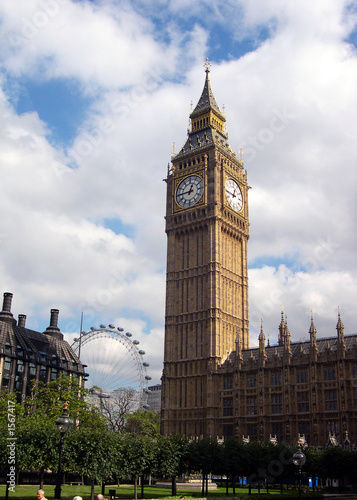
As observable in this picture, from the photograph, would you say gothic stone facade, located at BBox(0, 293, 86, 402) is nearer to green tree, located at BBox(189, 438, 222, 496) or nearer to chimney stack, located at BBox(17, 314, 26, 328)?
chimney stack, located at BBox(17, 314, 26, 328)

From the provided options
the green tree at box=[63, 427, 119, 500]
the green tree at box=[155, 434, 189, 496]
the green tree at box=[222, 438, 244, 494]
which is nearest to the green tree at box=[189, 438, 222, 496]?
the green tree at box=[222, 438, 244, 494]

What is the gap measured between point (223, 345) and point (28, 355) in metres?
45.0

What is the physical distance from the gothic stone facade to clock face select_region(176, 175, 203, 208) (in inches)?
1586

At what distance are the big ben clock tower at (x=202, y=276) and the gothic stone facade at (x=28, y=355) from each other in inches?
892

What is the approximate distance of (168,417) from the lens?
9675 cm

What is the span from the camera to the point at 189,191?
359 ft

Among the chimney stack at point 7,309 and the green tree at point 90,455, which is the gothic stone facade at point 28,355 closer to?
the chimney stack at point 7,309

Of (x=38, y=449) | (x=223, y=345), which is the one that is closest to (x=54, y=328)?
(x=223, y=345)

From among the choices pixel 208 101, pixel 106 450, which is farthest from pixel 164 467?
pixel 208 101

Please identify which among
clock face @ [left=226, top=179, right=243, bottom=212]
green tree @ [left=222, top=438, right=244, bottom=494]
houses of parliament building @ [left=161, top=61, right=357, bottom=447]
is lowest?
green tree @ [left=222, top=438, right=244, bottom=494]

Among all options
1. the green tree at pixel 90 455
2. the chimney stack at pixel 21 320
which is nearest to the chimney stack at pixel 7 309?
the chimney stack at pixel 21 320

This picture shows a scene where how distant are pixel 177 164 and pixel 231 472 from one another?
226 ft

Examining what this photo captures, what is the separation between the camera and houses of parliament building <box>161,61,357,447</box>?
81062 millimetres

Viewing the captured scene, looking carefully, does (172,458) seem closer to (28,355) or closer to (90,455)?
(90,455)
